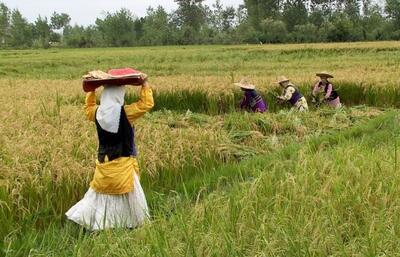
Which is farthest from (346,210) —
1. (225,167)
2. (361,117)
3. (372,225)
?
(361,117)

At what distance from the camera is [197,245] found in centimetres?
333

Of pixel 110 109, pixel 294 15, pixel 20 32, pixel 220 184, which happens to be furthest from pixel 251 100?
pixel 20 32

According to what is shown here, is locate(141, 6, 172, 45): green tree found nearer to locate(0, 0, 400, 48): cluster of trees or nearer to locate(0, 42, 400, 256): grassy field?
locate(0, 0, 400, 48): cluster of trees

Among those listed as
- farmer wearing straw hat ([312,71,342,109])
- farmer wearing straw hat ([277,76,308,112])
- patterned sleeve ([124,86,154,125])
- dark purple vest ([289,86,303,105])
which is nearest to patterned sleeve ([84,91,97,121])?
patterned sleeve ([124,86,154,125])

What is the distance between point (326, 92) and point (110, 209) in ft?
→ 26.2

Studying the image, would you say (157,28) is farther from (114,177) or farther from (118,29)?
(114,177)

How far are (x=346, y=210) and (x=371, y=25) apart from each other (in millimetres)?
60371

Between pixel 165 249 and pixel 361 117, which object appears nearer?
pixel 165 249

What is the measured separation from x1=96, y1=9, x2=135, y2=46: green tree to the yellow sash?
66.3 meters

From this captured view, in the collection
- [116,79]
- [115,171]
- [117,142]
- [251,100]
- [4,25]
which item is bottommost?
[251,100]

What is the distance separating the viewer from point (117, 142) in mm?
4824

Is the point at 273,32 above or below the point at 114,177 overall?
above

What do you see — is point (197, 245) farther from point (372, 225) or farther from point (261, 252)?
point (372, 225)

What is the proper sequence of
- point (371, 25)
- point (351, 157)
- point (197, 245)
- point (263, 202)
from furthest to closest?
1. point (371, 25)
2. point (351, 157)
3. point (263, 202)
4. point (197, 245)
